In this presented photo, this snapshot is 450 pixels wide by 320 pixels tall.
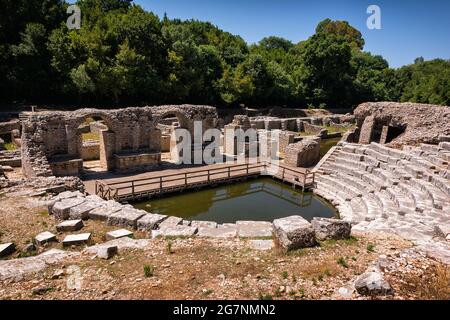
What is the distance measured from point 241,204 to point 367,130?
41.2ft

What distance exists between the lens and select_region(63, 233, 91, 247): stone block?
26.6 ft

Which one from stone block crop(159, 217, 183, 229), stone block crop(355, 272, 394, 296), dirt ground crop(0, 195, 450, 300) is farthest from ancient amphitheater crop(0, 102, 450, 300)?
stone block crop(355, 272, 394, 296)

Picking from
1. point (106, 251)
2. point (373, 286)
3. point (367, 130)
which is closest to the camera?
point (373, 286)

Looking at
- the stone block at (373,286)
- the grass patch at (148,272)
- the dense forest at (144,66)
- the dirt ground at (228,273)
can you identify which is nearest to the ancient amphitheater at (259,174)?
the dirt ground at (228,273)

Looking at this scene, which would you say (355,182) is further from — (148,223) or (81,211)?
(81,211)

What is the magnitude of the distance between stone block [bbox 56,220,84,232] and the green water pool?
5172 mm

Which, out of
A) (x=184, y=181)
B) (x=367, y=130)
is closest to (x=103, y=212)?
(x=184, y=181)

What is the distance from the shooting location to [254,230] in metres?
8.98

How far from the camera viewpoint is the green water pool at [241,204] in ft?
46.1

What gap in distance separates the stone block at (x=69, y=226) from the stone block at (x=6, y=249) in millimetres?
1159

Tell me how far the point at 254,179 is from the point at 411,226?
9909mm

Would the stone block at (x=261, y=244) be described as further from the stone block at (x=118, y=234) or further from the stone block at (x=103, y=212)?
the stone block at (x=103, y=212)

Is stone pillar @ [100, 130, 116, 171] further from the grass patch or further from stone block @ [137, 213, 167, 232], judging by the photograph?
the grass patch

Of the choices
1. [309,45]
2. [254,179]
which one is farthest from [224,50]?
[254,179]
